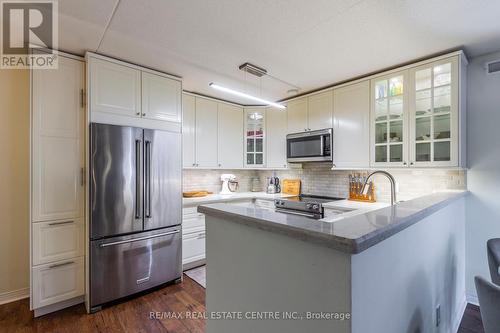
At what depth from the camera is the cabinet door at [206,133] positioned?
11.4 ft

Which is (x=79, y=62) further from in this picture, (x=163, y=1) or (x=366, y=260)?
(x=366, y=260)

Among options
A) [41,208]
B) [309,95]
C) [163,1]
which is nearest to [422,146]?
[309,95]

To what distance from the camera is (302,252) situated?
914 millimetres

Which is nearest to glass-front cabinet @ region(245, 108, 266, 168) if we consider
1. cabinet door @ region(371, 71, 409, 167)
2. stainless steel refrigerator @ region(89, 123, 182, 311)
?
stainless steel refrigerator @ region(89, 123, 182, 311)

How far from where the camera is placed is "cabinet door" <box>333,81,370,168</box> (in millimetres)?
2840

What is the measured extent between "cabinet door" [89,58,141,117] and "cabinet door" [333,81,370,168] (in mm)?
2371

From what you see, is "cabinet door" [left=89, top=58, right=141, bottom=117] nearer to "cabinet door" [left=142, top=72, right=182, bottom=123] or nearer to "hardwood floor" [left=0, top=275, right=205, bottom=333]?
"cabinet door" [left=142, top=72, right=182, bottom=123]

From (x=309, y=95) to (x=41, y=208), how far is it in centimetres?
329

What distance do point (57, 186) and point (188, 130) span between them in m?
1.63

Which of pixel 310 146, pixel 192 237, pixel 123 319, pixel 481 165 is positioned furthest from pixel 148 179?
pixel 481 165

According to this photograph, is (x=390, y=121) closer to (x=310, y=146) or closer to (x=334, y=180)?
(x=310, y=146)

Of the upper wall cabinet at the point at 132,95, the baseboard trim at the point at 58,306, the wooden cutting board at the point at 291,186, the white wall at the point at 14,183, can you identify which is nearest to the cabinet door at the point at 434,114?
the wooden cutting board at the point at 291,186

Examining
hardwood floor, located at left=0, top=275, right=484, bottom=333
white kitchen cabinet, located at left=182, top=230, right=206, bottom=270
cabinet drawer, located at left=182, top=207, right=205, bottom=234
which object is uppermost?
cabinet drawer, located at left=182, top=207, right=205, bottom=234

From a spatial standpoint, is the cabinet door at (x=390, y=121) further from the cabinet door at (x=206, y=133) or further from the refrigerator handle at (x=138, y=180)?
the refrigerator handle at (x=138, y=180)
